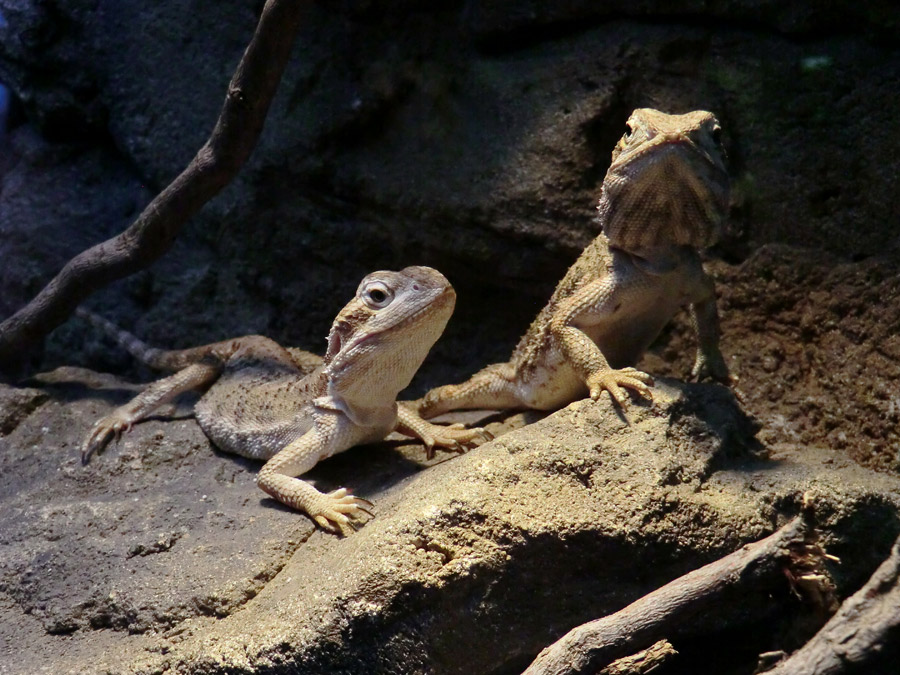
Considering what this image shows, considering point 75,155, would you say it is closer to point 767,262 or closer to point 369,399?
point 369,399

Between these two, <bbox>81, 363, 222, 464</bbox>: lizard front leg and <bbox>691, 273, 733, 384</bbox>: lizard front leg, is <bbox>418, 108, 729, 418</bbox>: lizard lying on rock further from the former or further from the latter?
<bbox>81, 363, 222, 464</bbox>: lizard front leg

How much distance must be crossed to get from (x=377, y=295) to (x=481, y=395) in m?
1.09

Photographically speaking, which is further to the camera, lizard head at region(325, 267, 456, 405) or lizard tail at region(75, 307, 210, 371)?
lizard tail at region(75, 307, 210, 371)

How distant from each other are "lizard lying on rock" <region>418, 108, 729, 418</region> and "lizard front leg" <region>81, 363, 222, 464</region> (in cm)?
190

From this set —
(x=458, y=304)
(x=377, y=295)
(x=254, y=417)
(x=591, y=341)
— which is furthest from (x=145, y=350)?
(x=591, y=341)

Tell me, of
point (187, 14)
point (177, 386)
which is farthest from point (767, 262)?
point (187, 14)

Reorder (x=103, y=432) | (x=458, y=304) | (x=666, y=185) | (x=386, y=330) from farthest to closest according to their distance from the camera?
(x=458, y=304) < (x=103, y=432) < (x=386, y=330) < (x=666, y=185)

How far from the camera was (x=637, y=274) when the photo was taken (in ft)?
13.4

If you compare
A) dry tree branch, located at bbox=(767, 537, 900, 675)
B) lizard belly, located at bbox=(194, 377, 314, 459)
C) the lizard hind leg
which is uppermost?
dry tree branch, located at bbox=(767, 537, 900, 675)

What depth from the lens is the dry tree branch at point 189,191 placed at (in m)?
4.39

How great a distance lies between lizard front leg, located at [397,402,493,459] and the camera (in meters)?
4.45

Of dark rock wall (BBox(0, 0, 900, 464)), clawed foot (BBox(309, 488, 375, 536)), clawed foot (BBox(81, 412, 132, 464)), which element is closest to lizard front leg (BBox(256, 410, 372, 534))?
clawed foot (BBox(309, 488, 375, 536))

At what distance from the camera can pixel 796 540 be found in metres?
2.85

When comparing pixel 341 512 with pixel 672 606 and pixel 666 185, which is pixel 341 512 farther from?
pixel 666 185
